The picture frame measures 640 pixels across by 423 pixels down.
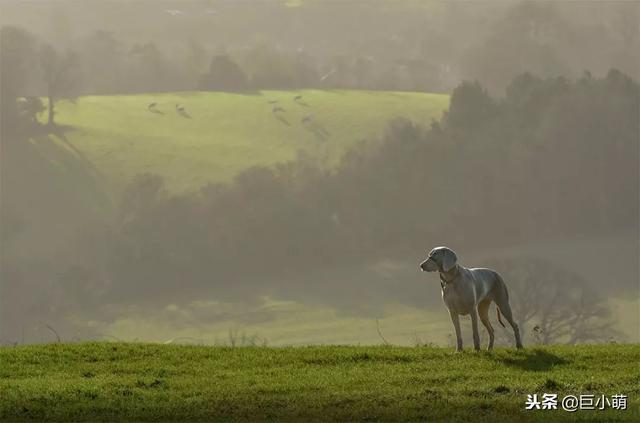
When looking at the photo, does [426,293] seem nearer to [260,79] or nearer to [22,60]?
[260,79]

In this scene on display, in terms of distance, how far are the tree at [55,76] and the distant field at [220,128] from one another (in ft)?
6.24

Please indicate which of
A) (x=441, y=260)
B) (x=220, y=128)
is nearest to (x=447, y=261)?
(x=441, y=260)

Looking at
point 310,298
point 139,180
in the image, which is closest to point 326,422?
point 310,298

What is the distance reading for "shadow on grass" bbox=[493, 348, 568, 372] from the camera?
22.2 m

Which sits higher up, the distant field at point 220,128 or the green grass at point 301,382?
the distant field at point 220,128

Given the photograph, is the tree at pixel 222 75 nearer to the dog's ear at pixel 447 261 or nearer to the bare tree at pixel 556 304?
the bare tree at pixel 556 304

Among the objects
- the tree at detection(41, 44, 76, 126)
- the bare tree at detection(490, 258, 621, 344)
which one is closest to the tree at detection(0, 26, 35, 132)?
the tree at detection(41, 44, 76, 126)

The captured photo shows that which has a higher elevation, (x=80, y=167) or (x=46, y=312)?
(x=80, y=167)

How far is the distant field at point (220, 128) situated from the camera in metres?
112

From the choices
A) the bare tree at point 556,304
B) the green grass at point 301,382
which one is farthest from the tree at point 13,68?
the green grass at point 301,382

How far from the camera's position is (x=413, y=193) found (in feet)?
374

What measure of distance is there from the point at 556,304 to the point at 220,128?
53.1 metres

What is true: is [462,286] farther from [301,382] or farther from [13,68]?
[13,68]

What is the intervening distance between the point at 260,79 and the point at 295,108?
13.5m
